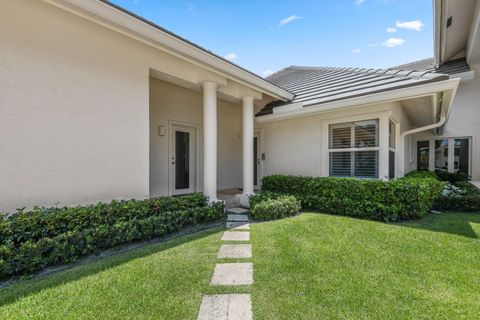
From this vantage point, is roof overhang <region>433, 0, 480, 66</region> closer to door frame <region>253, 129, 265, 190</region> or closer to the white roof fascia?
the white roof fascia

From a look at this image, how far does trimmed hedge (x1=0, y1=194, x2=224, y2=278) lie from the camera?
319 cm

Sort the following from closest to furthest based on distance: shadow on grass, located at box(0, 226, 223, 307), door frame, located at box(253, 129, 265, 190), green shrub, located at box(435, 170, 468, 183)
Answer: shadow on grass, located at box(0, 226, 223, 307) → door frame, located at box(253, 129, 265, 190) → green shrub, located at box(435, 170, 468, 183)

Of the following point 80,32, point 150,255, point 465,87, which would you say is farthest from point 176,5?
point 465,87

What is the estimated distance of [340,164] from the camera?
7.60 meters

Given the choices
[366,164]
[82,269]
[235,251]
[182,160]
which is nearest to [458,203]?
[366,164]

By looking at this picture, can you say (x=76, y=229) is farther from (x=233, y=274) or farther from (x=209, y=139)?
(x=209, y=139)

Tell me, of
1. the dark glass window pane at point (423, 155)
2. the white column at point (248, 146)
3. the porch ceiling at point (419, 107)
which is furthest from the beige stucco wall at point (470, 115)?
the white column at point (248, 146)

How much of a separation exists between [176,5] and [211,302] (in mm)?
8939

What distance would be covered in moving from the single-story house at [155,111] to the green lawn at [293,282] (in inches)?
87.3

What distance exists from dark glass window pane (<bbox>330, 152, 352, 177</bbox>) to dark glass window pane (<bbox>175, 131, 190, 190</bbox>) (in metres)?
5.16

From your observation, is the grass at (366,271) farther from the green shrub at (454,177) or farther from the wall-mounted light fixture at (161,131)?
the green shrub at (454,177)

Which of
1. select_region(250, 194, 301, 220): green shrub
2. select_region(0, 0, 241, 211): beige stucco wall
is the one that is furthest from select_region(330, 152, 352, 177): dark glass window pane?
select_region(0, 0, 241, 211): beige stucco wall

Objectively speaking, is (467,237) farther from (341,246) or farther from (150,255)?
(150,255)

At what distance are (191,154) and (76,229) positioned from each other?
204 inches
